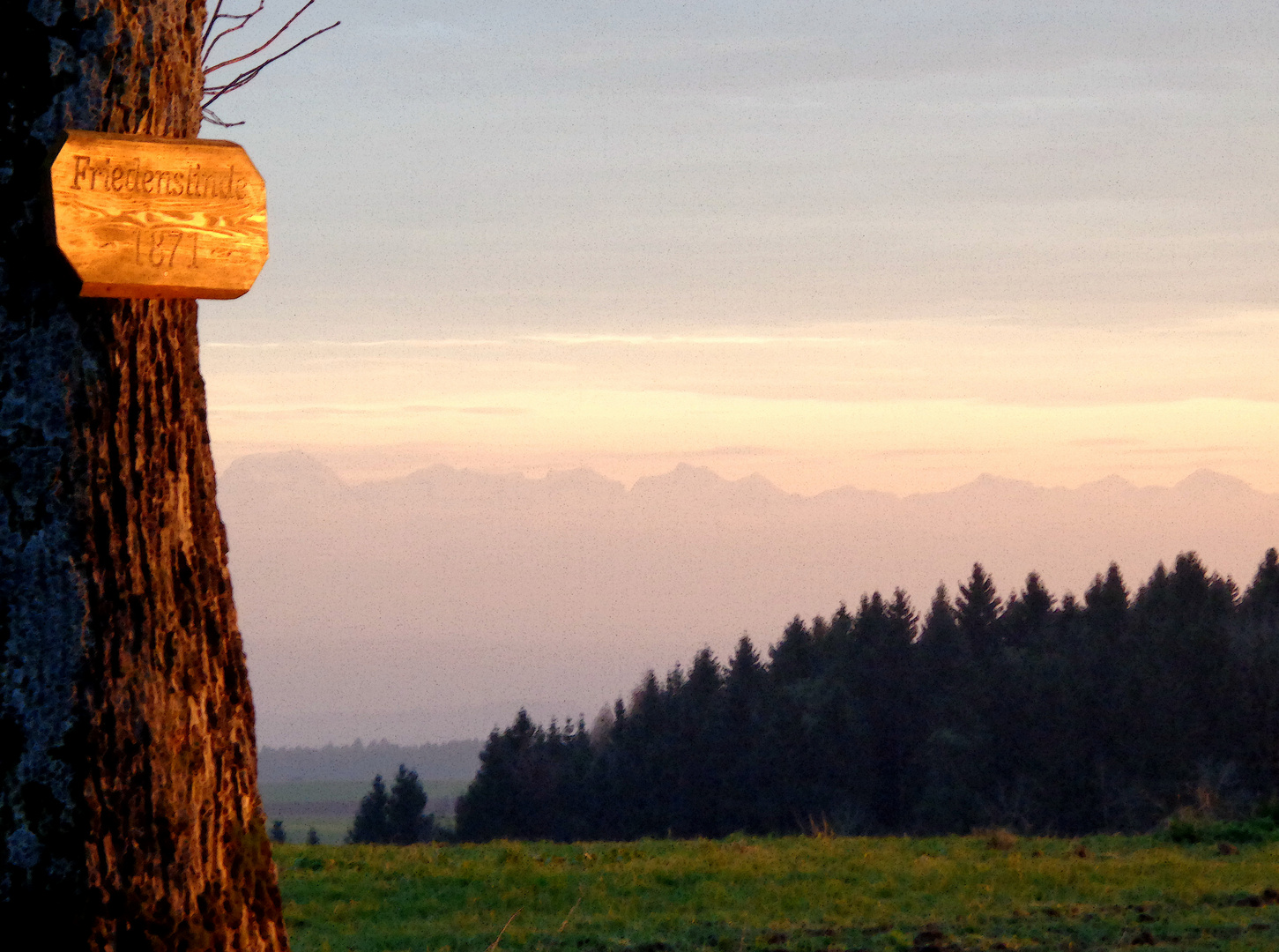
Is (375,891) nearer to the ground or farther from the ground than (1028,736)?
farther from the ground

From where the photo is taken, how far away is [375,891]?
10617mm

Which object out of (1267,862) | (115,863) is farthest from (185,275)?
(1267,862)

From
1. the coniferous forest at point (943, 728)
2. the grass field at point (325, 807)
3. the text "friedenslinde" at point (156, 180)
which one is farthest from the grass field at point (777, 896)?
the grass field at point (325, 807)

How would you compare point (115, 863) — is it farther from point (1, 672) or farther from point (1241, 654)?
point (1241, 654)

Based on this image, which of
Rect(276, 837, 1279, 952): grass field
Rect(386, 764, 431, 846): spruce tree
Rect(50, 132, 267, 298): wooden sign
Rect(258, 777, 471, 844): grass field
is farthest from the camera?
Rect(258, 777, 471, 844): grass field

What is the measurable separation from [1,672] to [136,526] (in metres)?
0.48

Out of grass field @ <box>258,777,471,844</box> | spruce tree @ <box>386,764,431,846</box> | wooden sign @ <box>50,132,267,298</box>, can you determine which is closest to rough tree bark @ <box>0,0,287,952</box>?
wooden sign @ <box>50,132,267,298</box>

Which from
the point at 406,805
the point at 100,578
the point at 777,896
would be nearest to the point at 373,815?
the point at 406,805

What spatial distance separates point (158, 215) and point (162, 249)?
88 millimetres

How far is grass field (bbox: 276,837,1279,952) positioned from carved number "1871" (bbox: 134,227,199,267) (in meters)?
4.80

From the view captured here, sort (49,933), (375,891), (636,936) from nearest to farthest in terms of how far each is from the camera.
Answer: (49,933), (636,936), (375,891)

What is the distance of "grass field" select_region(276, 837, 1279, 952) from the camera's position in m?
8.54

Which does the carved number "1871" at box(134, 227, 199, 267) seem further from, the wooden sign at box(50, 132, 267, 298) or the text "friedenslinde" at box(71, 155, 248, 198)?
the text "friedenslinde" at box(71, 155, 248, 198)

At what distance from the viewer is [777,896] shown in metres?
10.2
